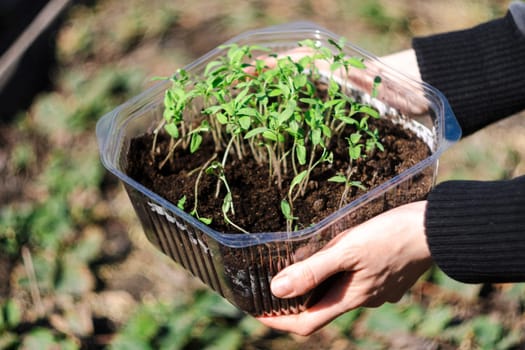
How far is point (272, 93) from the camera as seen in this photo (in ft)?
4.09

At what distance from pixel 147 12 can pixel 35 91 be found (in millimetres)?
639

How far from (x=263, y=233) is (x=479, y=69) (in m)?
0.67

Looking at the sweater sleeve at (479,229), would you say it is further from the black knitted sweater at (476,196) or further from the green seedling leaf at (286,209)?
the green seedling leaf at (286,209)

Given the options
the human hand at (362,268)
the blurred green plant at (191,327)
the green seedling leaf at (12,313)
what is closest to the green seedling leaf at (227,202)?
the human hand at (362,268)

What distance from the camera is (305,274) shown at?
1209 millimetres

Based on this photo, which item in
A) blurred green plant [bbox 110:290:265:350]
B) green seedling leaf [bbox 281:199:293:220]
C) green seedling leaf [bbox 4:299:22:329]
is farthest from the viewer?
green seedling leaf [bbox 4:299:22:329]

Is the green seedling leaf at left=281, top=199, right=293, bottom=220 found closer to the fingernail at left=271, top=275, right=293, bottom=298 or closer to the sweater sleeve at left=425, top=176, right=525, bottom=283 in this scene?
the fingernail at left=271, top=275, right=293, bottom=298

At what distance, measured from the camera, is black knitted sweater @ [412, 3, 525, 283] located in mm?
1261

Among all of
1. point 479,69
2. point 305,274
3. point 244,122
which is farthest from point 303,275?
point 479,69

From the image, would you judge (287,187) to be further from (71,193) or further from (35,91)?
(35,91)

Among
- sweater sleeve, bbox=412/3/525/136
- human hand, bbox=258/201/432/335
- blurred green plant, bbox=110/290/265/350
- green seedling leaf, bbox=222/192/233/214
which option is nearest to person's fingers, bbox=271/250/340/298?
human hand, bbox=258/201/432/335

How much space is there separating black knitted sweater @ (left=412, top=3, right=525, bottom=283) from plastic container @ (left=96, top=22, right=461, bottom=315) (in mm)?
80

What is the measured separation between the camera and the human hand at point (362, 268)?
4.01 ft

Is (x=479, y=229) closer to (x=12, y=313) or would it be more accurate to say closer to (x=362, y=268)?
(x=362, y=268)
